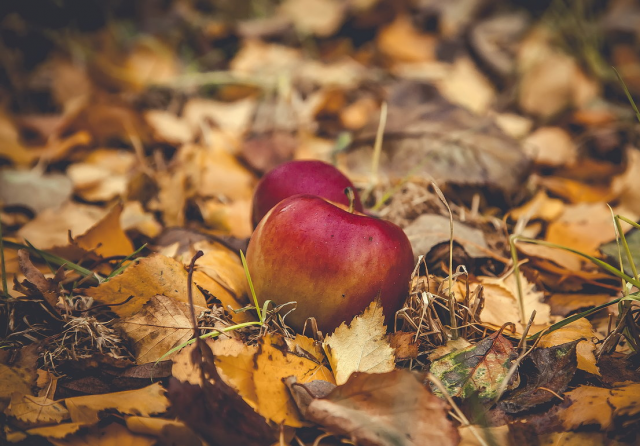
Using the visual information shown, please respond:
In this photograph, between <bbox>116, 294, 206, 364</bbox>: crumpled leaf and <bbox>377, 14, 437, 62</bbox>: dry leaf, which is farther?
<bbox>377, 14, 437, 62</bbox>: dry leaf

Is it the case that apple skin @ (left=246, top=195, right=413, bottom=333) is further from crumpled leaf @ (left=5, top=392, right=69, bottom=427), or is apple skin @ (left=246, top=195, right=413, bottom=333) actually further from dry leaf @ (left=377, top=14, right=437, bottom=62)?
dry leaf @ (left=377, top=14, right=437, bottom=62)

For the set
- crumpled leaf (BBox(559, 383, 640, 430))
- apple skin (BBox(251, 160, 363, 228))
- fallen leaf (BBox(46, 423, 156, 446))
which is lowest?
fallen leaf (BBox(46, 423, 156, 446))

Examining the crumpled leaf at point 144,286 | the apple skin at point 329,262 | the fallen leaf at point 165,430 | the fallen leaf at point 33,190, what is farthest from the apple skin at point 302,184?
the fallen leaf at point 33,190

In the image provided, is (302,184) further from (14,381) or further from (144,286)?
(14,381)

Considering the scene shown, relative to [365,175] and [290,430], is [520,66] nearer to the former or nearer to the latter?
[365,175]

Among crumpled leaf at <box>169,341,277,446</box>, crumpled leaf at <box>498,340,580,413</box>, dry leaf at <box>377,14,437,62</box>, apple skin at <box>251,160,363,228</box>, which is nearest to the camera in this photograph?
crumpled leaf at <box>169,341,277,446</box>

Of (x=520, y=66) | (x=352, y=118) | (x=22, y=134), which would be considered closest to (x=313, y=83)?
(x=352, y=118)

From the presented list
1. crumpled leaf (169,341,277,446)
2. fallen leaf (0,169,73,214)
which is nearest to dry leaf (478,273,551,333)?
crumpled leaf (169,341,277,446)
